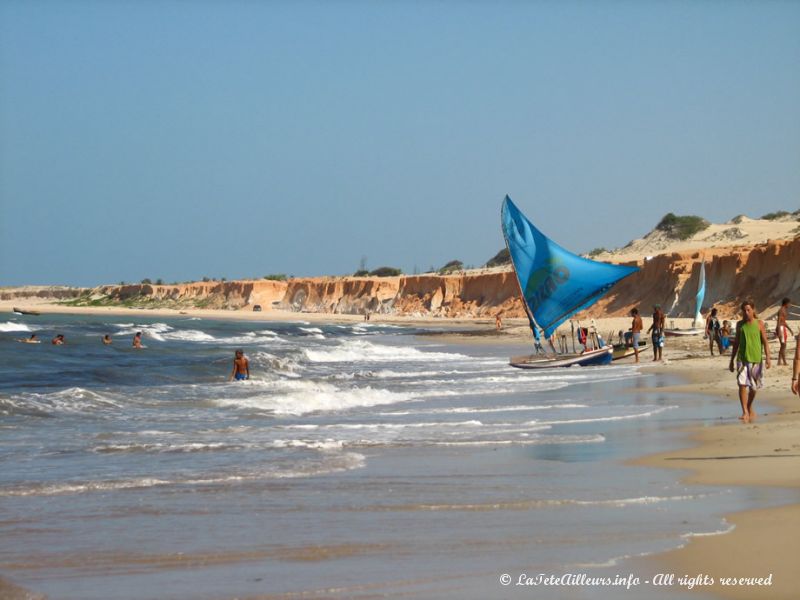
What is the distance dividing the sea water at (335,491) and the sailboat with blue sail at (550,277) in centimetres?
704

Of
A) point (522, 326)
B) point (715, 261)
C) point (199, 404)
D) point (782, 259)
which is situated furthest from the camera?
point (522, 326)

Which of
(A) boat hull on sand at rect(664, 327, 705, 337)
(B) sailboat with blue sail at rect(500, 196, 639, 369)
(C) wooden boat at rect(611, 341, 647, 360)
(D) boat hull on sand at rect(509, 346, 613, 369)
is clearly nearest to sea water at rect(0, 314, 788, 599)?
(D) boat hull on sand at rect(509, 346, 613, 369)

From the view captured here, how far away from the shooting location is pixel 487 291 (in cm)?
7538

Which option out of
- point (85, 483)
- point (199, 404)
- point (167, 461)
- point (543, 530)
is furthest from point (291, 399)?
point (543, 530)

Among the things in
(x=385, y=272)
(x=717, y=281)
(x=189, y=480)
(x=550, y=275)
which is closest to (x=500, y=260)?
(x=385, y=272)

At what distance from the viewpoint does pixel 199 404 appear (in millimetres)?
16812

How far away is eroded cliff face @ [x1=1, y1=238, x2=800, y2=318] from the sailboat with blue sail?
14299 mm

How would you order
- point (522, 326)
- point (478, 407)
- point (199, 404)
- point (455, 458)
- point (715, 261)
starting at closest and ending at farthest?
point (455, 458) < point (478, 407) < point (199, 404) < point (715, 261) < point (522, 326)

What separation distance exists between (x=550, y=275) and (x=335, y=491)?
58.7 ft

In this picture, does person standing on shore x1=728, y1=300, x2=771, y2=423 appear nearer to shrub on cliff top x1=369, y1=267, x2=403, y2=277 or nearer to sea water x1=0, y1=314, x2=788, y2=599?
sea water x1=0, y1=314, x2=788, y2=599

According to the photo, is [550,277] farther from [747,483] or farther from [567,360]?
[747,483]

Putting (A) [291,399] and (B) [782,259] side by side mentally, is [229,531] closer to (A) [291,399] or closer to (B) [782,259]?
(A) [291,399]

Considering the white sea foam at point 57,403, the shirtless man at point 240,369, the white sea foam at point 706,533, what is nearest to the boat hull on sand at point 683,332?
the shirtless man at point 240,369

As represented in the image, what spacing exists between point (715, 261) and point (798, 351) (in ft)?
126
